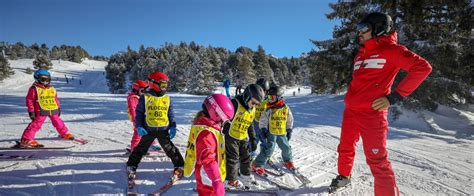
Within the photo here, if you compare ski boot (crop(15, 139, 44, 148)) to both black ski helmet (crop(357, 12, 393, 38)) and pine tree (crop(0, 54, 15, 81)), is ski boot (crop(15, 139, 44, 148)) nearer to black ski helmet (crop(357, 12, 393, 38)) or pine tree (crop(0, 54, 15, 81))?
black ski helmet (crop(357, 12, 393, 38))

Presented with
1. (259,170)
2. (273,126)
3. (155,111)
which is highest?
(155,111)

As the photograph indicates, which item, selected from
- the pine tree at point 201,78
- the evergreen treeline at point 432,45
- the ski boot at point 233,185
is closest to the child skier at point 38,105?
the ski boot at point 233,185

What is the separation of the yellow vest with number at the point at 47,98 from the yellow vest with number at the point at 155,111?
3739mm

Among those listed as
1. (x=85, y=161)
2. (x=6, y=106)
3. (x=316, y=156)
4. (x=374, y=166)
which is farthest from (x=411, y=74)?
(x=6, y=106)

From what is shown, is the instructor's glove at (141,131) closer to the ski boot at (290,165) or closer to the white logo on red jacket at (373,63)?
the ski boot at (290,165)

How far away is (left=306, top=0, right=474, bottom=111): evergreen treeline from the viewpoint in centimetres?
947

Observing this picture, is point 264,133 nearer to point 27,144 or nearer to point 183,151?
point 183,151

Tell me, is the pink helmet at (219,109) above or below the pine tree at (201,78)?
above

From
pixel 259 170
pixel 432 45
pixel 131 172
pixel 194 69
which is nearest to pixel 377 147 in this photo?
pixel 259 170

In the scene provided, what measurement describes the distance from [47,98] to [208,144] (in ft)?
19.3

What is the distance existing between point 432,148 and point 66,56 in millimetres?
123794

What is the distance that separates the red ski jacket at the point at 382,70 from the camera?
3.00 meters

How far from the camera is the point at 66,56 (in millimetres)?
105000

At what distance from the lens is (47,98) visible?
6.58 m
